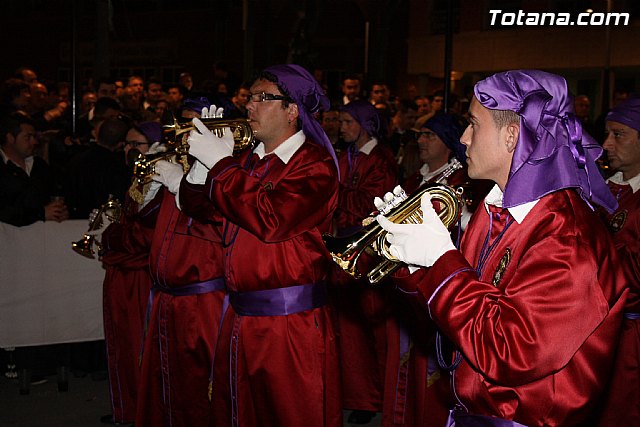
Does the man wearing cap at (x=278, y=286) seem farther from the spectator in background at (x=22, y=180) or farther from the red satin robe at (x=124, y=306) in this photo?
the spectator in background at (x=22, y=180)

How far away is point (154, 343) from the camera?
4.51 m

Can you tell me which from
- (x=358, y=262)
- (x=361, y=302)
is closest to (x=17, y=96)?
(x=361, y=302)

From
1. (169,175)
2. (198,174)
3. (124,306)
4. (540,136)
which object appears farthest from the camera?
(124,306)

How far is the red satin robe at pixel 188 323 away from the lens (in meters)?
4.39

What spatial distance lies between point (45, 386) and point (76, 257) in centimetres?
113

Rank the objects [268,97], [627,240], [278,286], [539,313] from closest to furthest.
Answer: [539,313] → [278,286] → [268,97] → [627,240]

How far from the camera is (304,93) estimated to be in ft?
13.2

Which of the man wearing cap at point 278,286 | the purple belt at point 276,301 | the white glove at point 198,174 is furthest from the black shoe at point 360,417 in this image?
the white glove at point 198,174

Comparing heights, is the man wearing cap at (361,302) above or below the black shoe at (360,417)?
above

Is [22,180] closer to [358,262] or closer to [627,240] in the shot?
Answer: [358,262]

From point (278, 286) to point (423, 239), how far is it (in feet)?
4.65

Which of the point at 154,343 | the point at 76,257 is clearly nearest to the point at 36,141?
the point at 76,257

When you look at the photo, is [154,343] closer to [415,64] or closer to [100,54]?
[100,54]

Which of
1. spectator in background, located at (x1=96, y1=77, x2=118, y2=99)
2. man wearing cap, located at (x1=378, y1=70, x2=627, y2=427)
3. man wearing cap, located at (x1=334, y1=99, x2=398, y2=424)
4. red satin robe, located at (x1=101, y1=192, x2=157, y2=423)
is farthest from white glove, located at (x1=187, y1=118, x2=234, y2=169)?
spectator in background, located at (x1=96, y1=77, x2=118, y2=99)
